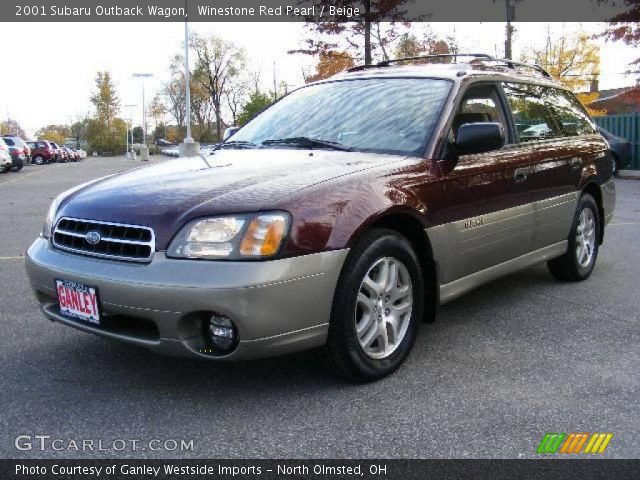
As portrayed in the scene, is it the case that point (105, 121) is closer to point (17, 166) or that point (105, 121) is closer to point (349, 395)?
point (17, 166)

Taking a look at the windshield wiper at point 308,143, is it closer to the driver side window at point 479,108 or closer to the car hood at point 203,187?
the car hood at point 203,187

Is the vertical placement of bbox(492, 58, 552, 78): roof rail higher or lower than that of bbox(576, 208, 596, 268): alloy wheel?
higher

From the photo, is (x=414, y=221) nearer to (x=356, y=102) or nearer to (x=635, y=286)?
(x=356, y=102)

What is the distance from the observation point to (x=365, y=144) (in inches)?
146

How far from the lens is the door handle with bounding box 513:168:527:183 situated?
13.7ft

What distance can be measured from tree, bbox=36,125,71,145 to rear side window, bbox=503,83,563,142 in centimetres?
12145

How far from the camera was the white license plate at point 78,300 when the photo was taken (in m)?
2.91

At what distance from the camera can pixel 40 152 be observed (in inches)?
1704

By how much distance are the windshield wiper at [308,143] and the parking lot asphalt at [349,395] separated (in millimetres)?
1207

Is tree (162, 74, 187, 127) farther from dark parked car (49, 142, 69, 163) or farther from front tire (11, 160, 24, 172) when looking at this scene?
front tire (11, 160, 24, 172)

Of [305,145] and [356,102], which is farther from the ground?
[356,102]

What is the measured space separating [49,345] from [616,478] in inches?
118

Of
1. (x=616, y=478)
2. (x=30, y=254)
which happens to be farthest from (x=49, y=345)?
(x=616, y=478)

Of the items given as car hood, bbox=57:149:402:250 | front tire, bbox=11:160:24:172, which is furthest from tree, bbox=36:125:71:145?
car hood, bbox=57:149:402:250
